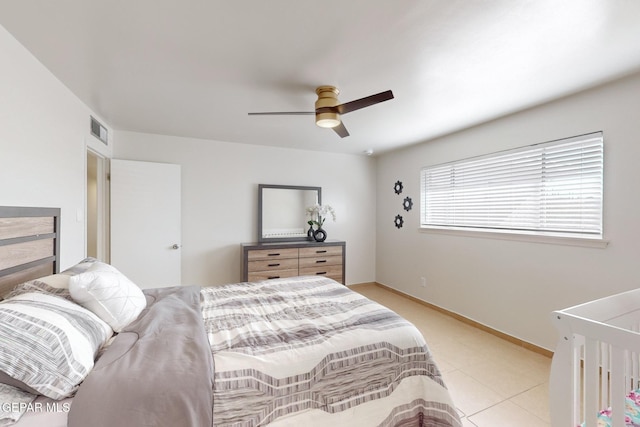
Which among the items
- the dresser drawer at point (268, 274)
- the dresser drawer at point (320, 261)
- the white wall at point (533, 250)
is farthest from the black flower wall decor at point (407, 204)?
the dresser drawer at point (268, 274)

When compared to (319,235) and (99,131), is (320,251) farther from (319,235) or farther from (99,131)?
(99,131)

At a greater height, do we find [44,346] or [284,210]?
[284,210]

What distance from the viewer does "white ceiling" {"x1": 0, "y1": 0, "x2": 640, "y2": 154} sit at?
1403mm

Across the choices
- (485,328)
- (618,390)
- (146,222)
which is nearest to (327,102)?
(618,390)

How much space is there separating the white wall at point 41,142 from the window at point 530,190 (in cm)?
401

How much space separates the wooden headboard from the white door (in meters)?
1.28

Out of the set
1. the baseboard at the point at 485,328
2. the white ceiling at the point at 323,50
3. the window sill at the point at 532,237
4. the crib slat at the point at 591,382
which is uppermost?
the white ceiling at the point at 323,50

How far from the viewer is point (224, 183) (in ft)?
13.0

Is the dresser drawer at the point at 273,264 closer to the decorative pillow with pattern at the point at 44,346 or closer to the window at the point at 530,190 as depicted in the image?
the window at the point at 530,190

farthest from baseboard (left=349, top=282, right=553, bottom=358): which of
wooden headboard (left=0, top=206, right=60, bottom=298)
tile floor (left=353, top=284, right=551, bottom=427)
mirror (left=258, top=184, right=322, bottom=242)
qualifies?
wooden headboard (left=0, top=206, right=60, bottom=298)

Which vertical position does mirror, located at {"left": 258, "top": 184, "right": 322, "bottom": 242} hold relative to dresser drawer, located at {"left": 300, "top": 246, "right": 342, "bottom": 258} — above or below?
above

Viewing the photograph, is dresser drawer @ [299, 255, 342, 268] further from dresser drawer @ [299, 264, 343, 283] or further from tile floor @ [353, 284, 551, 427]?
tile floor @ [353, 284, 551, 427]

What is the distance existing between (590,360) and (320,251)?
10.6ft

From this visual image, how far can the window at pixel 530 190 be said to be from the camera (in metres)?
2.33
